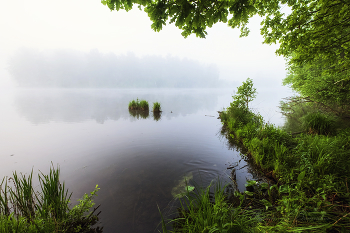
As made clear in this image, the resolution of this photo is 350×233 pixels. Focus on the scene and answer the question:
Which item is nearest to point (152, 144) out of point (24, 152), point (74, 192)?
point (74, 192)

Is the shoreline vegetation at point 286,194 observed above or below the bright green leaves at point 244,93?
below

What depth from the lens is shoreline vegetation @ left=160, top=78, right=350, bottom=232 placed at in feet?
6.48

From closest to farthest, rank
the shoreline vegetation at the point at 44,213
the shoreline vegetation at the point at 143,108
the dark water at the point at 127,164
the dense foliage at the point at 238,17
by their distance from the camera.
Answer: the shoreline vegetation at the point at 44,213 < the dense foliage at the point at 238,17 < the dark water at the point at 127,164 < the shoreline vegetation at the point at 143,108

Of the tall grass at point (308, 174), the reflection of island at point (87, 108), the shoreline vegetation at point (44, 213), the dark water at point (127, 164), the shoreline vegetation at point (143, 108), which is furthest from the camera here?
the shoreline vegetation at point (143, 108)

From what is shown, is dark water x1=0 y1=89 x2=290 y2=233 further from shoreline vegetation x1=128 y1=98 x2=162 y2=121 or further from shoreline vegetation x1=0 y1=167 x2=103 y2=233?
shoreline vegetation x1=128 y1=98 x2=162 y2=121

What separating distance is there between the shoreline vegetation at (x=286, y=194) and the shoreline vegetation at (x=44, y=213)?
1893 millimetres

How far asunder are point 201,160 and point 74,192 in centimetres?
485

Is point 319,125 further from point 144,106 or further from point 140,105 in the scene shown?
point 140,105

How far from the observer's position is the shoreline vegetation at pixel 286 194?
198 centimetres

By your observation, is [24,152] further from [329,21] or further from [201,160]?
[329,21]

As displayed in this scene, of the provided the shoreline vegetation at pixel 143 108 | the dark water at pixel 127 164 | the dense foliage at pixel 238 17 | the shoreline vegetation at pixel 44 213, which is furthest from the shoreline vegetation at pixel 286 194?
the shoreline vegetation at pixel 143 108

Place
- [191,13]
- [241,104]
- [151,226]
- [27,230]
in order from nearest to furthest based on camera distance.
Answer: [27,230] → [191,13] → [151,226] → [241,104]

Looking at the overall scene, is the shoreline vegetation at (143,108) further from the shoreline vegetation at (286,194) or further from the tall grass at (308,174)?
the shoreline vegetation at (286,194)

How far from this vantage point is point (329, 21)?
13.1ft
